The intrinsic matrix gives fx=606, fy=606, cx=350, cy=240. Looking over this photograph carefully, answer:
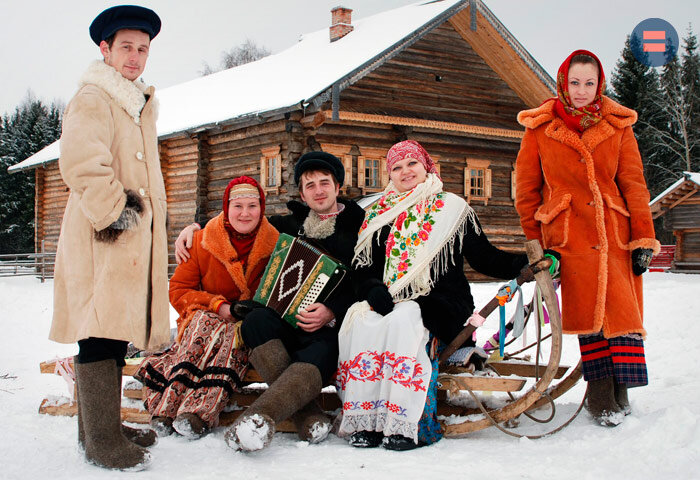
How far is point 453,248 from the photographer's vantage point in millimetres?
3312

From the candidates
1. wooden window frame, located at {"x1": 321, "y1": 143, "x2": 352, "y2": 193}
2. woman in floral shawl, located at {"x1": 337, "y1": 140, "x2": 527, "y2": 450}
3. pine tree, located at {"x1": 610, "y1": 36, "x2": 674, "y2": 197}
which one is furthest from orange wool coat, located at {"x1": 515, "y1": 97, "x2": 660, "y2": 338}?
pine tree, located at {"x1": 610, "y1": 36, "x2": 674, "y2": 197}

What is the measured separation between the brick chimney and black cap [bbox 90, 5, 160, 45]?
1399cm

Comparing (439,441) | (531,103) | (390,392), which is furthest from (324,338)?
(531,103)

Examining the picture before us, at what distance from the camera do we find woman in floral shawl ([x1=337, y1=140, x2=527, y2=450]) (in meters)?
2.95

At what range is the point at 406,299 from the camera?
3207mm

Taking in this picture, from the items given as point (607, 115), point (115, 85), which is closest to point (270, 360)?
point (115, 85)

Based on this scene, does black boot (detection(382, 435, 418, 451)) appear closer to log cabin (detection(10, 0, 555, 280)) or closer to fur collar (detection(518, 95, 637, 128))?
fur collar (detection(518, 95, 637, 128))

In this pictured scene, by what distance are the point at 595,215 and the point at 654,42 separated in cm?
2698

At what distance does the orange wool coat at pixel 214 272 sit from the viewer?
3.46m

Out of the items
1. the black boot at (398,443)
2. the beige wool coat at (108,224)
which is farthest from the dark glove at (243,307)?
the black boot at (398,443)

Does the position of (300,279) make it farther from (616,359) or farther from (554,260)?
(616,359)

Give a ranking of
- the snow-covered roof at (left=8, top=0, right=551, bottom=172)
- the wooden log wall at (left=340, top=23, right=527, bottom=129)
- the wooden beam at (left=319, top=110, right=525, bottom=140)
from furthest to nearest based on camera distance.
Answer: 1. the wooden log wall at (left=340, top=23, right=527, bottom=129)
2. the wooden beam at (left=319, top=110, right=525, bottom=140)
3. the snow-covered roof at (left=8, top=0, right=551, bottom=172)

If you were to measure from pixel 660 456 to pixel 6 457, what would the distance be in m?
2.84

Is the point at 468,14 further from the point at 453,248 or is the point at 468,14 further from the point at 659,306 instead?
the point at 453,248
